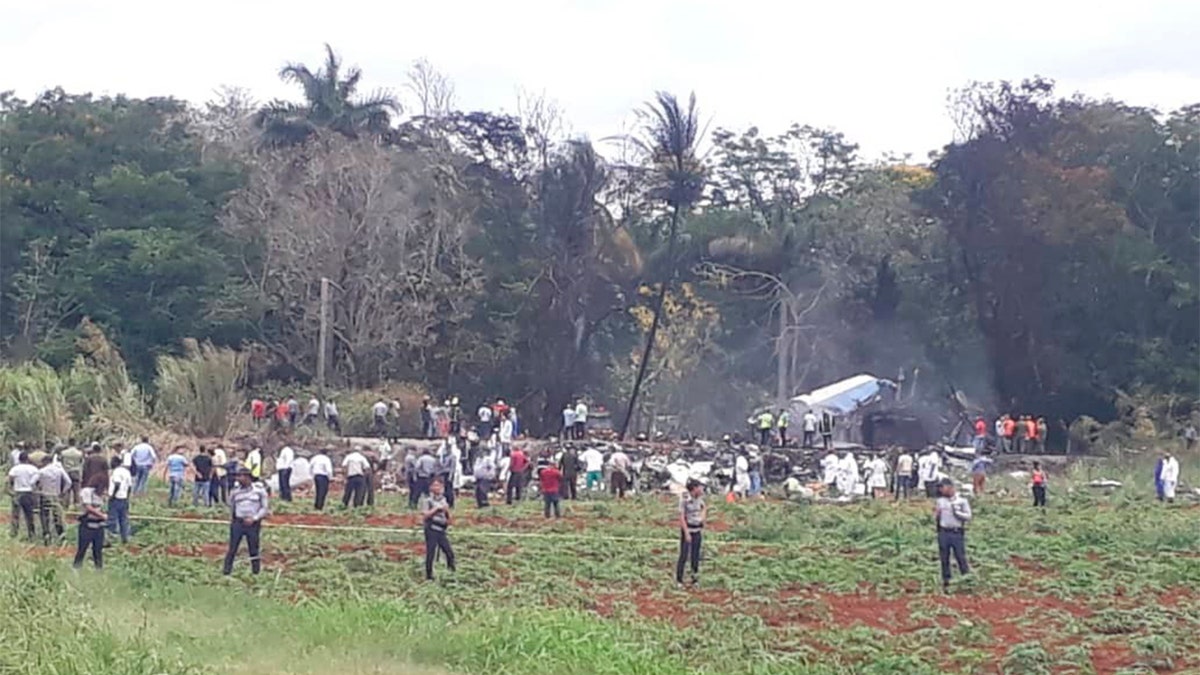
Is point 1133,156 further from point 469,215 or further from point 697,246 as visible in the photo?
point 469,215

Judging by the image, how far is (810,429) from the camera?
46.9 meters

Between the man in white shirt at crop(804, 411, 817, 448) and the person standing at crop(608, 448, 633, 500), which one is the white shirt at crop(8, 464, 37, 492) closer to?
the person standing at crop(608, 448, 633, 500)

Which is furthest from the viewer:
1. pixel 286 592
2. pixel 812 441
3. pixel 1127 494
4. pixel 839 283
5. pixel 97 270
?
pixel 839 283

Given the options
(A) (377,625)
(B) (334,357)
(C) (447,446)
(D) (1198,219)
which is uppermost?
(D) (1198,219)

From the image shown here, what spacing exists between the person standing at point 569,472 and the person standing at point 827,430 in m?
10.6

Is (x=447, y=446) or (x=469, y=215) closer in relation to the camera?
(x=447, y=446)

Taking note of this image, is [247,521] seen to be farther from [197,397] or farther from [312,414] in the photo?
[312,414]

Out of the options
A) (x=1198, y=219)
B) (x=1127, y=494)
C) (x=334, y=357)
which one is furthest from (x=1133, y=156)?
(x=334, y=357)

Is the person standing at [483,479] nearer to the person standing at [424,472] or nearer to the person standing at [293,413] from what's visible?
the person standing at [424,472]

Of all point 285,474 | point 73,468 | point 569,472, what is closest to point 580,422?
point 569,472

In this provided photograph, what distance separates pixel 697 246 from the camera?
186 feet

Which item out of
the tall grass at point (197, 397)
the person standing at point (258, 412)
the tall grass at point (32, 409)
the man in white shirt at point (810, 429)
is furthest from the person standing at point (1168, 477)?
the tall grass at point (32, 409)

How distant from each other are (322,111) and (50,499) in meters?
31.5

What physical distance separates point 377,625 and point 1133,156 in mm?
40437
